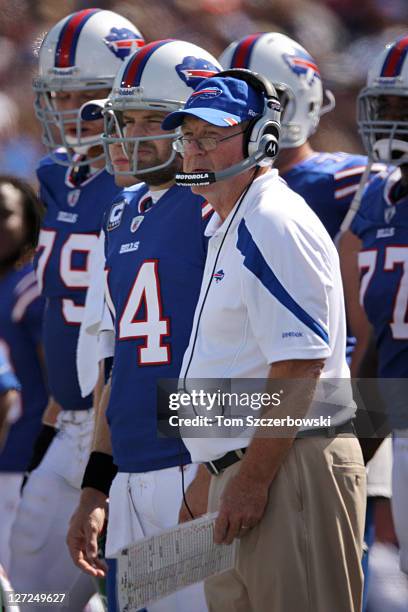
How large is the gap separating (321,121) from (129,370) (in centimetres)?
354

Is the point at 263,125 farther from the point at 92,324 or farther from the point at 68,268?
the point at 68,268

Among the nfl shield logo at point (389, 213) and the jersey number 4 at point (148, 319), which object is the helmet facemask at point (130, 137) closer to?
the jersey number 4 at point (148, 319)

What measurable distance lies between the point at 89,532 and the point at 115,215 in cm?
91

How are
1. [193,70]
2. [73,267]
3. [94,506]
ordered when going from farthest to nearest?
[73,267], [193,70], [94,506]

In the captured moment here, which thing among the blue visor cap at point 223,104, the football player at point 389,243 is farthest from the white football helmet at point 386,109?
the blue visor cap at point 223,104

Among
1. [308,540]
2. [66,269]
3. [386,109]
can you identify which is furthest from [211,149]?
[386,109]

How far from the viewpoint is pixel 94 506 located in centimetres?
356

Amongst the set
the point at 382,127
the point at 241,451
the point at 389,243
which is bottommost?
the point at 389,243

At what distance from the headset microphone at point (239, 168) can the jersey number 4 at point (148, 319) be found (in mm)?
434

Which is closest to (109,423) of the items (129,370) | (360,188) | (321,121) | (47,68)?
(129,370)

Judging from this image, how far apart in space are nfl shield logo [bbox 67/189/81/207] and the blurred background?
2124 millimetres

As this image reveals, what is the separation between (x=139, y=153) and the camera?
369 cm

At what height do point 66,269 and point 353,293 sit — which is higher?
point 66,269

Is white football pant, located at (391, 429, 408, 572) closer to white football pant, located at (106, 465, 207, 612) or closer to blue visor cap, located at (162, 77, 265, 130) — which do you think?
white football pant, located at (106, 465, 207, 612)
